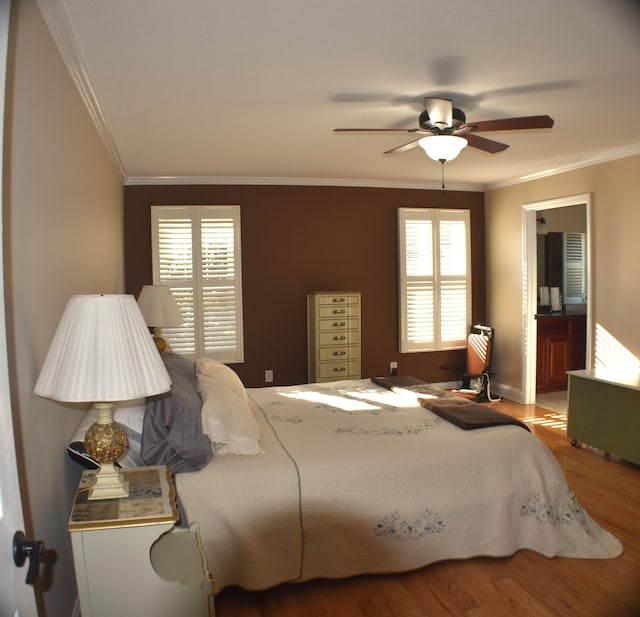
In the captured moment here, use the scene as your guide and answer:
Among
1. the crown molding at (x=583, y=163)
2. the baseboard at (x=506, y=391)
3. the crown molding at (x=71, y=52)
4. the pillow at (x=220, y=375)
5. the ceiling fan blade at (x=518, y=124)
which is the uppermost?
the crown molding at (x=583, y=163)

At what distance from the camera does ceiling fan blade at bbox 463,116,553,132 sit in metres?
2.77

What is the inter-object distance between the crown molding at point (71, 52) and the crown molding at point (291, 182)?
178 cm

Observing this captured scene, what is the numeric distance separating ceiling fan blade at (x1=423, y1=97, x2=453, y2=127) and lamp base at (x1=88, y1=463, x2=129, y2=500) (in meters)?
2.46

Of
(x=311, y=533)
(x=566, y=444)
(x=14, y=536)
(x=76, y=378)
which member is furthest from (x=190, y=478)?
(x=566, y=444)

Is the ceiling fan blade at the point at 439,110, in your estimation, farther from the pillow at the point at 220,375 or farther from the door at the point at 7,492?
the door at the point at 7,492

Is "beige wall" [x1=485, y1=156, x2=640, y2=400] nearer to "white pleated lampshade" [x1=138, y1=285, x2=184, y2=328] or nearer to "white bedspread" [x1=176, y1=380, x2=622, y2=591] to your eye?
"white bedspread" [x1=176, y1=380, x2=622, y2=591]

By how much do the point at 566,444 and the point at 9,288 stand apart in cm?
438

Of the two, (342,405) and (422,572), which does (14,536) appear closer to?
(422,572)

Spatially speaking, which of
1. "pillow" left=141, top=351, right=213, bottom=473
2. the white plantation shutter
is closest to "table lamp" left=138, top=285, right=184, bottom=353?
"pillow" left=141, top=351, right=213, bottom=473

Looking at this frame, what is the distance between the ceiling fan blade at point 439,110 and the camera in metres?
2.93

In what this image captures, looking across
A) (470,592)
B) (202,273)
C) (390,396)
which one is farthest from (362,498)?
(202,273)

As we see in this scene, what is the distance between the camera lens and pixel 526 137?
411cm

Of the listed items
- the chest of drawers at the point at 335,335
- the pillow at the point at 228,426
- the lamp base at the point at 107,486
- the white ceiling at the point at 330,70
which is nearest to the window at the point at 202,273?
the chest of drawers at the point at 335,335

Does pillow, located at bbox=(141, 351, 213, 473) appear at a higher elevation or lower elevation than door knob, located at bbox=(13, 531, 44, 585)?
lower
